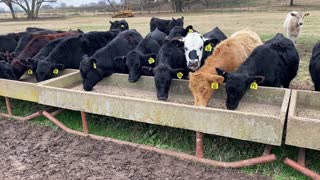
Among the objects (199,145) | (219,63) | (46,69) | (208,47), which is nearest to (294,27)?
(208,47)

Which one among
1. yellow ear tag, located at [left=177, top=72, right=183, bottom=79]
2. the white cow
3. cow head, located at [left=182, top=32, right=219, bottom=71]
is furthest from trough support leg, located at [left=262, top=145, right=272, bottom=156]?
the white cow

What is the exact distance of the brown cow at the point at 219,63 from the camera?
4547mm

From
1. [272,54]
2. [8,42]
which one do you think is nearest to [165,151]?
[272,54]

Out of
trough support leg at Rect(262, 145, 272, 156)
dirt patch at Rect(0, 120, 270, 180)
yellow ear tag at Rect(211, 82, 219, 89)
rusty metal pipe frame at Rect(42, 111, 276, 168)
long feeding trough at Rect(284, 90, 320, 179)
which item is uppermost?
yellow ear tag at Rect(211, 82, 219, 89)

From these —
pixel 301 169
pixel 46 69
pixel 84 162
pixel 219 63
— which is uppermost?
pixel 219 63

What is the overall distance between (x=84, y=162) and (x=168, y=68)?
6.23 ft

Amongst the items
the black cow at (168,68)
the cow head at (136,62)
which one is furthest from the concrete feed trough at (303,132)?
the cow head at (136,62)

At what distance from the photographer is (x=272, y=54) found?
5.12m

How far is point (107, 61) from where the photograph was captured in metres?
6.28

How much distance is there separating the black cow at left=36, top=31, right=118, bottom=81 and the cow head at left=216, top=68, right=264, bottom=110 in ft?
11.1

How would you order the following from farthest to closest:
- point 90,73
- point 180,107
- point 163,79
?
point 90,73 → point 163,79 → point 180,107

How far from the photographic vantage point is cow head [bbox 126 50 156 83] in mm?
5651

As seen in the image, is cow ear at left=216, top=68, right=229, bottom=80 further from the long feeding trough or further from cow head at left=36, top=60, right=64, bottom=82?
cow head at left=36, top=60, right=64, bottom=82

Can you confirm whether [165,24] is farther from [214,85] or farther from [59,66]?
[214,85]
